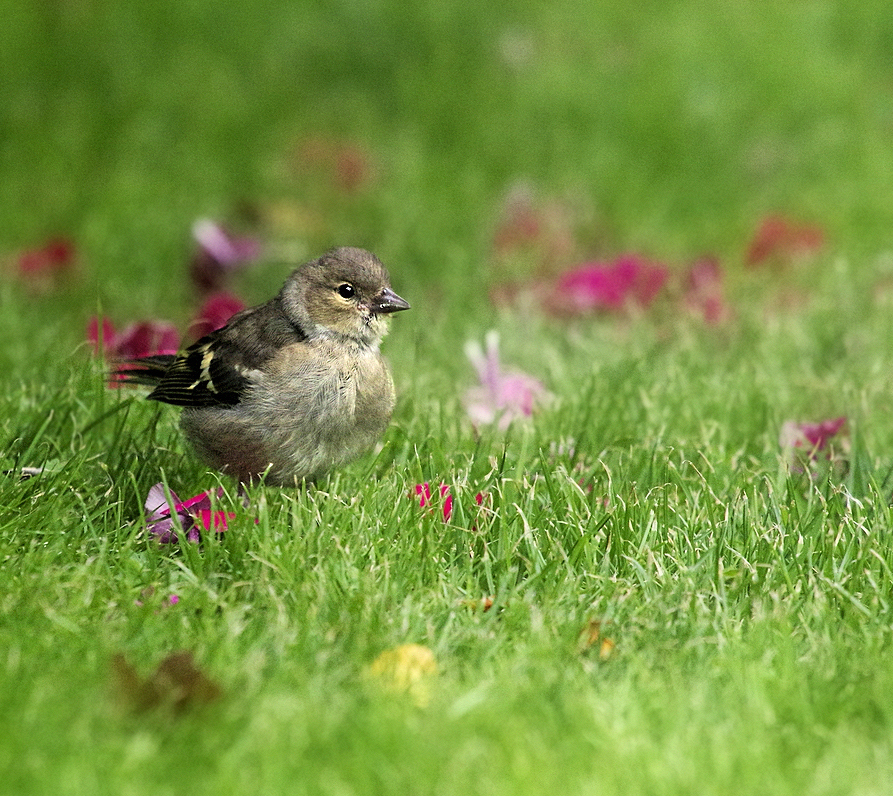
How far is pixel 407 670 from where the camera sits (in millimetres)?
2912

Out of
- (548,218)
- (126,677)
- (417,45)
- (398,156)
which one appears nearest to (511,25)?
(417,45)

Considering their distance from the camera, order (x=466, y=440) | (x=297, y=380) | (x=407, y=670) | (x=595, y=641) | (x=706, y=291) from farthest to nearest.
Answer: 1. (x=706, y=291)
2. (x=466, y=440)
3. (x=297, y=380)
4. (x=595, y=641)
5. (x=407, y=670)

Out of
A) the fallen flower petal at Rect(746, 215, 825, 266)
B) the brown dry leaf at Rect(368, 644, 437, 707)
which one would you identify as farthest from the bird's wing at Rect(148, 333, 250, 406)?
the fallen flower petal at Rect(746, 215, 825, 266)

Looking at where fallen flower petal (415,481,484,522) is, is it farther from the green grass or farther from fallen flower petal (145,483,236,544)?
fallen flower petal (145,483,236,544)

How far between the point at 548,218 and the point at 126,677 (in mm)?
5289

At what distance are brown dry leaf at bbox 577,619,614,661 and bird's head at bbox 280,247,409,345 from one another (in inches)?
52.1

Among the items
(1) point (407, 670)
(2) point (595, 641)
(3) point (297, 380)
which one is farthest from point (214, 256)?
(1) point (407, 670)

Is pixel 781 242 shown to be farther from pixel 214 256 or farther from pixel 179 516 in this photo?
pixel 179 516

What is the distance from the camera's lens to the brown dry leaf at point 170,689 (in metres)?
2.65

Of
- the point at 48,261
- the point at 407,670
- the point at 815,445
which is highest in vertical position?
the point at 48,261

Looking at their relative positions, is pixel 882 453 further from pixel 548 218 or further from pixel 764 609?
pixel 548 218

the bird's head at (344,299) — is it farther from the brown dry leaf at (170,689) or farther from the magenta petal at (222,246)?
the magenta petal at (222,246)

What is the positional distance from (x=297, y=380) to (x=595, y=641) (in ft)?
4.15

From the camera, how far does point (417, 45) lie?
31.0ft
